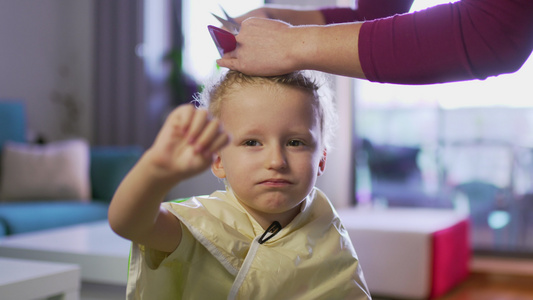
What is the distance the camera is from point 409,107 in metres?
4.27

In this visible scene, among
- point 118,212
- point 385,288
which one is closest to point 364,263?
point 385,288

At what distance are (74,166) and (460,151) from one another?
260 cm

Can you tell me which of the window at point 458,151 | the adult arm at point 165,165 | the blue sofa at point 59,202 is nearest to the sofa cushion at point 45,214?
the blue sofa at point 59,202

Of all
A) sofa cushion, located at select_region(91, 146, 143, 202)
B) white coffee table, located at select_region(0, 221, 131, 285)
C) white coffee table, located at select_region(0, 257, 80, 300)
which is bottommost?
sofa cushion, located at select_region(91, 146, 143, 202)

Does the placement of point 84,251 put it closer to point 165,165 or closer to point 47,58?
point 165,165

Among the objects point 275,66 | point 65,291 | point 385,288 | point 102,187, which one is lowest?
point 385,288

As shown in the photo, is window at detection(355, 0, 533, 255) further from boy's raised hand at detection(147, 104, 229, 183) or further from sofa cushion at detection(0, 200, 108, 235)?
boy's raised hand at detection(147, 104, 229, 183)

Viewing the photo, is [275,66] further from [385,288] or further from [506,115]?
[506,115]

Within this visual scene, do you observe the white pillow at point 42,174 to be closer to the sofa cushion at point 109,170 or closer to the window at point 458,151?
the sofa cushion at point 109,170

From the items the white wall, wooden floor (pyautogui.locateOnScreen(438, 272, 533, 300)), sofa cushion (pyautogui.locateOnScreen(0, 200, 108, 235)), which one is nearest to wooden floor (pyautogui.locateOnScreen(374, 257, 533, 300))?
wooden floor (pyautogui.locateOnScreen(438, 272, 533, 300))

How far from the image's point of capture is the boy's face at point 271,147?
93 centimetres

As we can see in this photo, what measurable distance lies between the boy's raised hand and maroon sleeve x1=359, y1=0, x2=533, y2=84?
26 cm

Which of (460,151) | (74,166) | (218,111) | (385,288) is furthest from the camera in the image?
(460,151)

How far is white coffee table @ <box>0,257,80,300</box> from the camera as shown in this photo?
1.35 m
